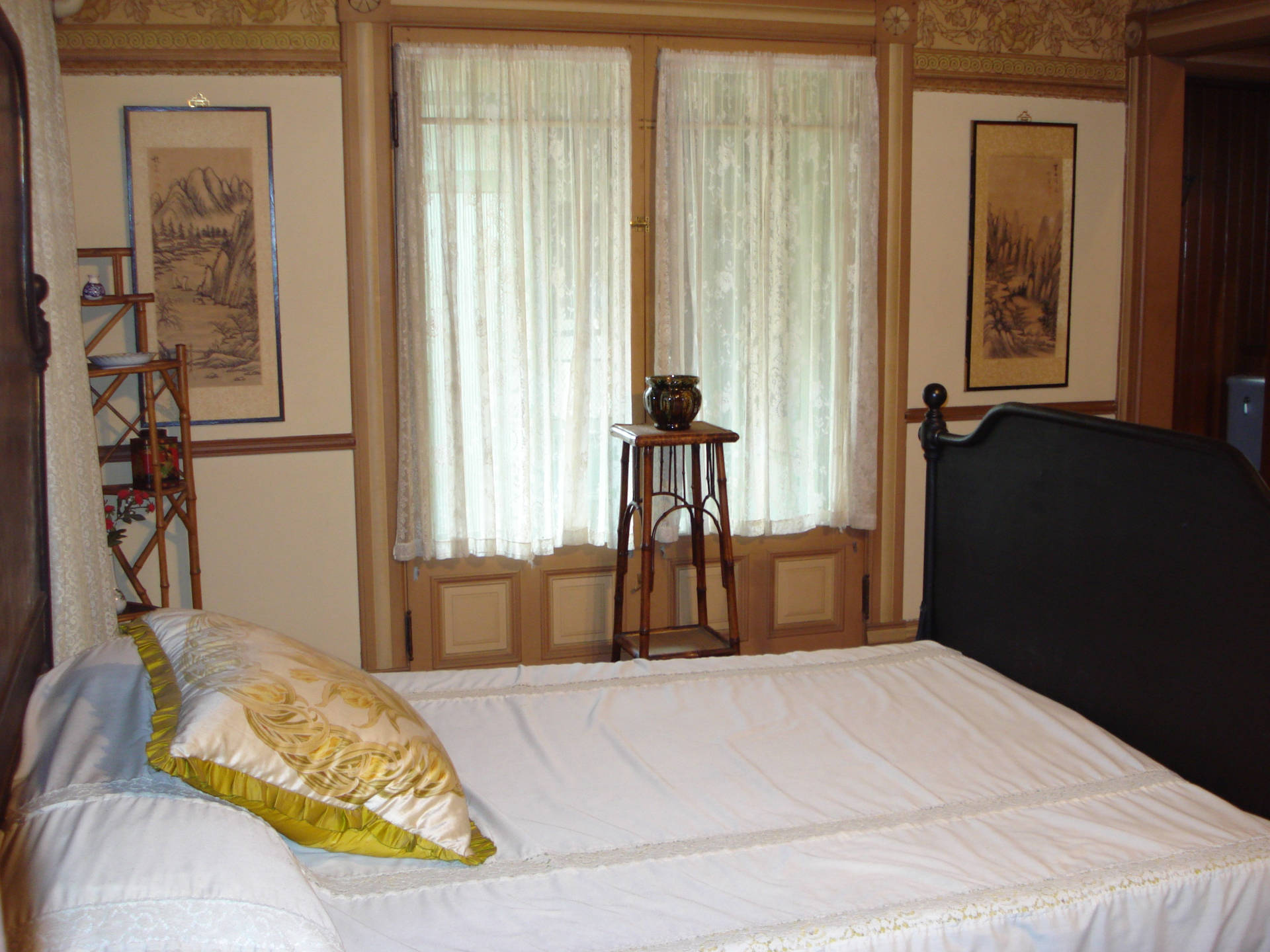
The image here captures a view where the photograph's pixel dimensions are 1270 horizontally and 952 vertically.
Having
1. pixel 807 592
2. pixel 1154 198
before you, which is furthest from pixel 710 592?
pixel 1154 198

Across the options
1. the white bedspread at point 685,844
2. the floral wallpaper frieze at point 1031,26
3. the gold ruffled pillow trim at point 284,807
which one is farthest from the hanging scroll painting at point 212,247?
the floral wallpaper frieze at point 1031,26

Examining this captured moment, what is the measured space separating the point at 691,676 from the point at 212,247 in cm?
233

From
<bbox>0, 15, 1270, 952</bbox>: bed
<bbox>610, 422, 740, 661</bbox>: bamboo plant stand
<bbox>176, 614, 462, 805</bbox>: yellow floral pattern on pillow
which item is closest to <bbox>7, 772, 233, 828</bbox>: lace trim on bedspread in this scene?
<bbox>0, 15, 1270, 952</bbox>: bed

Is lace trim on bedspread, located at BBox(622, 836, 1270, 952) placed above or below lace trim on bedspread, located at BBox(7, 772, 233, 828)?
below

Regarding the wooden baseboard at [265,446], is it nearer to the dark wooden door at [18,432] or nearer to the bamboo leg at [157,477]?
the bamboo leg at [157,477]

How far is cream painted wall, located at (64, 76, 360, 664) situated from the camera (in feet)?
12.2

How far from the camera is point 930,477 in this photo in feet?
9.53

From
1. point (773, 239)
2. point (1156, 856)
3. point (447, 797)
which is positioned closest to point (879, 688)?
point (1156, 856)

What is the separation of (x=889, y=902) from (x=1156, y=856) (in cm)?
46

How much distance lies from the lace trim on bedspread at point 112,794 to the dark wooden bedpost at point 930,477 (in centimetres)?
192

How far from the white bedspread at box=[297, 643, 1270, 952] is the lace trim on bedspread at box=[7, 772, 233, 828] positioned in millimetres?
256

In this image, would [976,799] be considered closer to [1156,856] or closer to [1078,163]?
[1156,856]

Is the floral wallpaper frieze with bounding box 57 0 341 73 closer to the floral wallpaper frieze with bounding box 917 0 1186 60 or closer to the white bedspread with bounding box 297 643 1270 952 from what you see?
the floral wallpaper frieze with bounding box 917 0 1186 60

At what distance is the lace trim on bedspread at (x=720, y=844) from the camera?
1697mm
